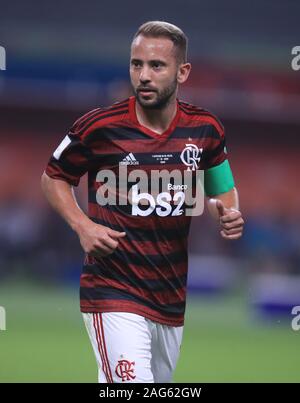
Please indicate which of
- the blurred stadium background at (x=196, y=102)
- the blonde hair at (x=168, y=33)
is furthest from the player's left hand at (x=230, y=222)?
the blurred stadium background at (x=196, y=102)

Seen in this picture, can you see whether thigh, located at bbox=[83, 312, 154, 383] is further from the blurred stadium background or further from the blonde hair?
the blurred stadium background

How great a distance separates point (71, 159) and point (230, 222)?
0.95m

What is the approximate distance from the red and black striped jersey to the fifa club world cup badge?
29cm

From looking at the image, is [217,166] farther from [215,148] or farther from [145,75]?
[145,75]

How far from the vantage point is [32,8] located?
2181cm

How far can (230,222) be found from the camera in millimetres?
5227

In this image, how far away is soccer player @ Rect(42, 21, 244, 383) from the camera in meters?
5.12

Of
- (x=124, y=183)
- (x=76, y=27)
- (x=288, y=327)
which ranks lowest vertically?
(x=288, y=327)

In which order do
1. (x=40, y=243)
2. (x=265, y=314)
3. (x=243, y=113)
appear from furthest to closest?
(x=243, y=113), (x=40, y=243), (x=265, y=314)

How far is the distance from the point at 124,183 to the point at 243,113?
59.9ft

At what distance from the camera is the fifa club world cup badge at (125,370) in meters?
4.93

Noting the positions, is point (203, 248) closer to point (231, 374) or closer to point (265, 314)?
point (265, 314)

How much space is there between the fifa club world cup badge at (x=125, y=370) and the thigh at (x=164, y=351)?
1.16 feet

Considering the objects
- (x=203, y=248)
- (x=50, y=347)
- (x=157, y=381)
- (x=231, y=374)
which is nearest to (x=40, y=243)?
(x=203, y=248)
